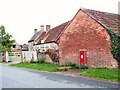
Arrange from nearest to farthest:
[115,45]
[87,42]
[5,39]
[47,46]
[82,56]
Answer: [115,45], [87,42], [82,56], [47,46], [5,39]

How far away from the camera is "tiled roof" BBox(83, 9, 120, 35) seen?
23.6 meters

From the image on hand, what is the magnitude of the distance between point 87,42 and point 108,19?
11.5 ft

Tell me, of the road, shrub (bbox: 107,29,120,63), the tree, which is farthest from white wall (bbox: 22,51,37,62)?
the road

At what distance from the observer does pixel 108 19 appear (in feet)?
84.9

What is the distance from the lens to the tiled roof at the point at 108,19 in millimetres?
23584

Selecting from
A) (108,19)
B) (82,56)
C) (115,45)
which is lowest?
(82,56)

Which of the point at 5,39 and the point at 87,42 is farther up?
the point at 5,39

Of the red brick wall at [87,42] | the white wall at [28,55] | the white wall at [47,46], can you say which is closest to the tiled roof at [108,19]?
the red brick wall at [87,42]

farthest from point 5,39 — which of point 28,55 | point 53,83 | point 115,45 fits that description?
point 53,83

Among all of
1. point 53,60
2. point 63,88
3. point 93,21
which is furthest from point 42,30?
point 63,88

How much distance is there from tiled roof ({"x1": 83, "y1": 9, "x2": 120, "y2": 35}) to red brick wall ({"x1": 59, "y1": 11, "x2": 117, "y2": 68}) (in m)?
0.62

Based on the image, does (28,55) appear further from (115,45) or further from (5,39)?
(115,45)

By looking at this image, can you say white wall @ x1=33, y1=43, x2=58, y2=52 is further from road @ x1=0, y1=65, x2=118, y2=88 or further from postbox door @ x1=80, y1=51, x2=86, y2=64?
road @ x1=0, y1=65, x2=118, y2=88

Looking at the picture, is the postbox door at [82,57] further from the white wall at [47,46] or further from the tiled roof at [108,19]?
the white wall at [47,46]
